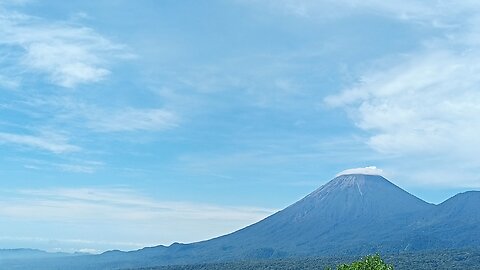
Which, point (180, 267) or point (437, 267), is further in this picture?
point (180, 267)

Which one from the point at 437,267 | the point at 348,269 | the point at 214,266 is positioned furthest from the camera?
the point at 214,266

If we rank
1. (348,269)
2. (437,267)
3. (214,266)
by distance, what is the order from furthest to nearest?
(214,266) → (437,267) → (348,269)

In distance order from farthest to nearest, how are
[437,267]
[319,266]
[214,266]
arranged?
[214,266] < [319,266] < [437,267]

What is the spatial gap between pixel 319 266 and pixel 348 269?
434 feet

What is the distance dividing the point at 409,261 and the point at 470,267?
17.0 metres

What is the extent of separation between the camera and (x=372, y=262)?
45594 millimetres

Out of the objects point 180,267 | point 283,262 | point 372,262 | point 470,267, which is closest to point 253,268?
point 283,262

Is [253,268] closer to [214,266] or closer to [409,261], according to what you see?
[214,266]

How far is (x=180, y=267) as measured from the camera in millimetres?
196250

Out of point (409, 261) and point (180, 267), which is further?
point (180, 267)

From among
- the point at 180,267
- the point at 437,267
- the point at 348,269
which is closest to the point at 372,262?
the point at 348,269

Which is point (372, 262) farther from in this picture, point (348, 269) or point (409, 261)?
point (409, 261)

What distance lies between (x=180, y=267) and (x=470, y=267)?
282 ft

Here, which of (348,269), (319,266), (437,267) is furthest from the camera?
(319,266)
